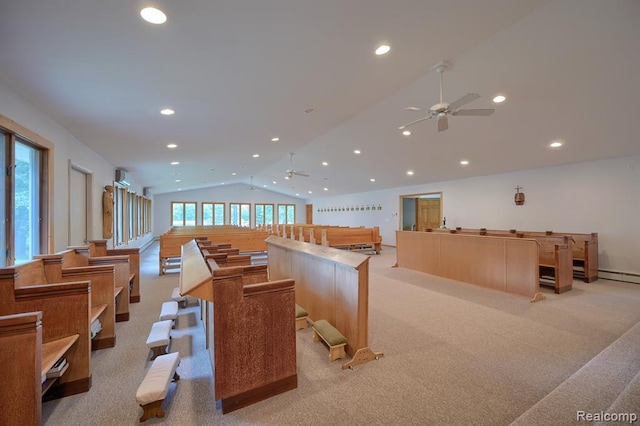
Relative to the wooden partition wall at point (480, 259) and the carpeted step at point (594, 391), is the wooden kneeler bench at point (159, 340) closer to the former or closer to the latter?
the carpeted step at point (594, 391)

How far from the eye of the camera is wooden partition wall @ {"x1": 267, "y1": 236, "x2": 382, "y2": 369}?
2.33 meters

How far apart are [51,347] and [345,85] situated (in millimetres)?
3662

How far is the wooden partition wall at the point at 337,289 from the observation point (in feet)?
7.63

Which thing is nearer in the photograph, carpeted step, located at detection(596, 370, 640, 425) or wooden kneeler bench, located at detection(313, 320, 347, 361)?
carpeted step, located at detection(596, 370, 640, 425)

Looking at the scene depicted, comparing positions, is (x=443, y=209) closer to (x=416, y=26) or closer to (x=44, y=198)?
(x=416, y=26)

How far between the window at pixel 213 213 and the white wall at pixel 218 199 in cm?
21

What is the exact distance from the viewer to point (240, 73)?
275 centimetres

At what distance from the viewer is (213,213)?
1596 cm

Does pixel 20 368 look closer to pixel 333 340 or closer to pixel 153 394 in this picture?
pixel 153 394

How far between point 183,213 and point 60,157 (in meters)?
12.5

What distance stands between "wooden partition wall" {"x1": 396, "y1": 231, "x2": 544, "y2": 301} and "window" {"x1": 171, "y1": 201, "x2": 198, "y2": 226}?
12924 mm

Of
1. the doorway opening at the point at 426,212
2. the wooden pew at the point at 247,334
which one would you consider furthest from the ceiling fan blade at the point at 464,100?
the doorway opening at the point at 426,212

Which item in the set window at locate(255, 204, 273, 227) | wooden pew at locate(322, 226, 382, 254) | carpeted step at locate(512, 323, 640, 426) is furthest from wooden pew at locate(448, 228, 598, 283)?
window at locate(255, 204, 273, 227)

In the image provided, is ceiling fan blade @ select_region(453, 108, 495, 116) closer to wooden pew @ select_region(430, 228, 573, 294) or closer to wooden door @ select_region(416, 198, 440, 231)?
wooden pew @ select_region(430, 228, 573, 294)
